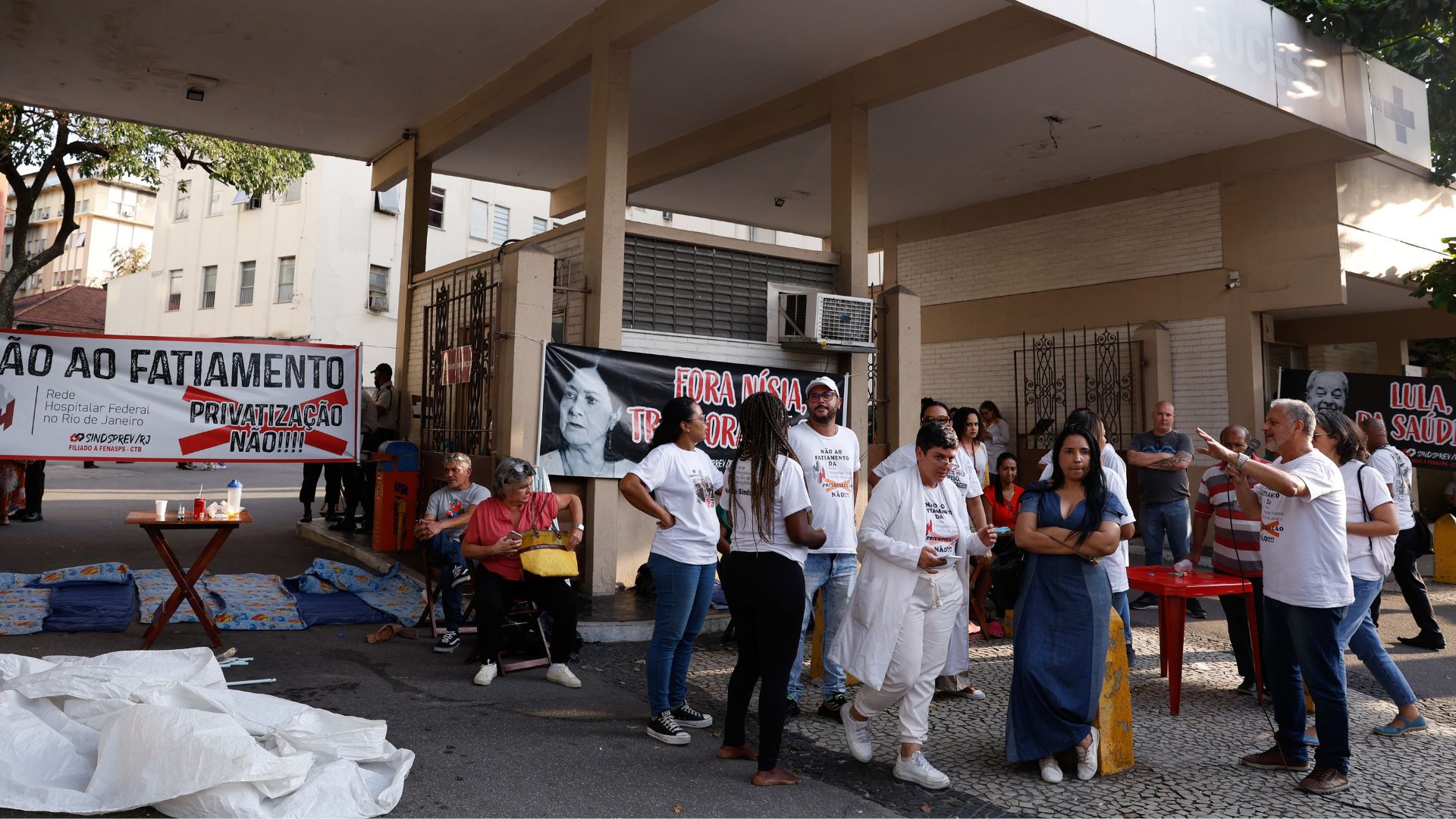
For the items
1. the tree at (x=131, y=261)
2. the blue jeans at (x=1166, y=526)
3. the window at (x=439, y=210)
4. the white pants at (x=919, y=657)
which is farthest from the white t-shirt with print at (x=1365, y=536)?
the tree at (x=131, y=261)

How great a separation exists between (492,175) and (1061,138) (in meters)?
8.02

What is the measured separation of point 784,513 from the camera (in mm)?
4527

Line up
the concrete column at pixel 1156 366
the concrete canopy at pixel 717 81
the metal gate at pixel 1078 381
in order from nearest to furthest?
the concrete canopy at pixel 717 81, the concrete column at pixel 1156 366, the metal gate at pixel 1078 381

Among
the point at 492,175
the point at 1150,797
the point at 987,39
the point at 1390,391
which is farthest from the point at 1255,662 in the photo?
the point at 492,175

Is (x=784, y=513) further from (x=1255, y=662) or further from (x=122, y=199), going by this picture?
(x=122, y=199)

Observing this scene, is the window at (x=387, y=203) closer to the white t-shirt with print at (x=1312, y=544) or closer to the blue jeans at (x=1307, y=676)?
the white t-shirt with print at (x=1312, y=544)

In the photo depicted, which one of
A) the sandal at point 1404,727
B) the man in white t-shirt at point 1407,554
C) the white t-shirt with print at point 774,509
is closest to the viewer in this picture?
the white t-shirt with print at point 774,509

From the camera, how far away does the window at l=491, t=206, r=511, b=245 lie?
32.1 m

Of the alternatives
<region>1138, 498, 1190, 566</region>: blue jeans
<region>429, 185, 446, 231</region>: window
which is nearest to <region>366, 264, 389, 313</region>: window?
<region>429, 185, 446, 231</region>: window

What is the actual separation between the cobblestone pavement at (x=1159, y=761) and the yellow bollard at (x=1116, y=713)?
7 centimetres

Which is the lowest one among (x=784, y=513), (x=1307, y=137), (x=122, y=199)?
(x=784, y=513)

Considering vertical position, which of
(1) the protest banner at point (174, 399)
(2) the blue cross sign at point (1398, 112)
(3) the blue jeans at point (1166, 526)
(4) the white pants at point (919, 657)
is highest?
(2) the blue cross sign at point (1398, 112)

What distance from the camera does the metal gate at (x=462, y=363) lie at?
9.04 m

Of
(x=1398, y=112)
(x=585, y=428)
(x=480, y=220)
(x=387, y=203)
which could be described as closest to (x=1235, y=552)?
(x=585, y=428)
